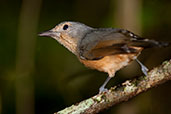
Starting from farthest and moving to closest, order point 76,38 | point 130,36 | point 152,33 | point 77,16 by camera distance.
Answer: point 77,16, point 152,33, point 76,38, point 130,36

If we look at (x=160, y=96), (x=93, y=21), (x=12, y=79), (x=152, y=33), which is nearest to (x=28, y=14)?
(x=12, y=79)

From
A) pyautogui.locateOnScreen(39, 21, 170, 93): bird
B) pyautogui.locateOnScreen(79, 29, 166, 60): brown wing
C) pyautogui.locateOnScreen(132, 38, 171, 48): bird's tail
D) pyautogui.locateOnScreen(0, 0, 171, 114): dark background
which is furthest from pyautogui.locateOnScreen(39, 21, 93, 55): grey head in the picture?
pyautogui.locateOnScreen(132, 38, 171, 48): bird's tail

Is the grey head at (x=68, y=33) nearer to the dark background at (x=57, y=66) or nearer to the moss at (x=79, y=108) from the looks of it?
the dark background at (x=57, y=66)

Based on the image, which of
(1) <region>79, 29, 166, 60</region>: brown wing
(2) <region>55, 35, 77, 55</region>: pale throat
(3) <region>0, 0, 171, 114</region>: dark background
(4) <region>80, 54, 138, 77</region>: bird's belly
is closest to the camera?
(1) <region>79, 29, 166, 60</region>: brown wing

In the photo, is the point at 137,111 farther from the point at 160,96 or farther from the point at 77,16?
the point at 77,16

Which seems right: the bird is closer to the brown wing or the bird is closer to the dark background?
the brown wing

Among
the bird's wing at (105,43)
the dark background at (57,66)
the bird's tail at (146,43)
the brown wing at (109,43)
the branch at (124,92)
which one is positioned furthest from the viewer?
the dark background at (57,66)

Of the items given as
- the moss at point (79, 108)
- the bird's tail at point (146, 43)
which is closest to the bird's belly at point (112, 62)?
the bird's tail at point (146, 43)
